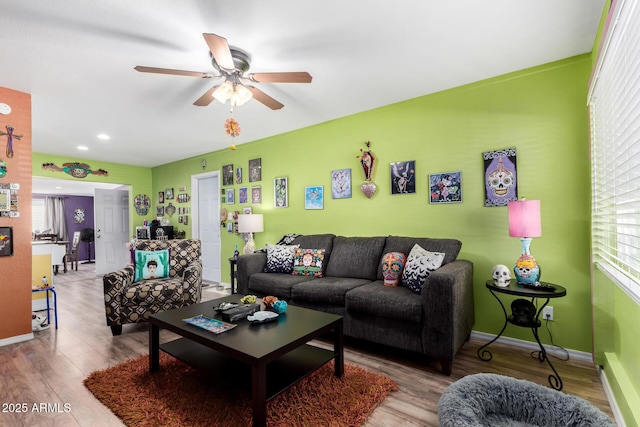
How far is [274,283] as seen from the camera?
3002mm

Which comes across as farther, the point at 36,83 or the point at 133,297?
the point at 133,297

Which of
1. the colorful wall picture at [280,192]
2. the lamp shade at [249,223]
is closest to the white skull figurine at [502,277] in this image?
the colorful wall picture at [280,192]

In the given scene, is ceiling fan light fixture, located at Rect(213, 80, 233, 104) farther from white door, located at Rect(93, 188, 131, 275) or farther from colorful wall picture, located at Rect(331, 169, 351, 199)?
white door, located at Rect(93, 188, 131, 275)

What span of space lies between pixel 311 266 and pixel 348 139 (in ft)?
5.17

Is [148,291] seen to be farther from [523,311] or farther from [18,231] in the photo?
[523,311]

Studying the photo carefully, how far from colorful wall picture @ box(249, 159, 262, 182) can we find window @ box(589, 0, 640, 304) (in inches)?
148

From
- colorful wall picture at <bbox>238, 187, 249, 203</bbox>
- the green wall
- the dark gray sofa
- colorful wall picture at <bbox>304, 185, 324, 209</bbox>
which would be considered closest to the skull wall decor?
the dark gray sofa

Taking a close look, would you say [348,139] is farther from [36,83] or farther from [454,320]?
[36,83]

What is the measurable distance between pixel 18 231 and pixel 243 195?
263cm

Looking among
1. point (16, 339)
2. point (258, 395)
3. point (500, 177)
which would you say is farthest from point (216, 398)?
point (500, 177)

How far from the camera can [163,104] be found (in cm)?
317

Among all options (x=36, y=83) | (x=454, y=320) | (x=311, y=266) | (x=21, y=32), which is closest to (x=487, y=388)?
(x=454, y=320)

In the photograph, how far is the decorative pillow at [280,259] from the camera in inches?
132

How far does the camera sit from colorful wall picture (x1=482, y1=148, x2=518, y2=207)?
2.60 meters
